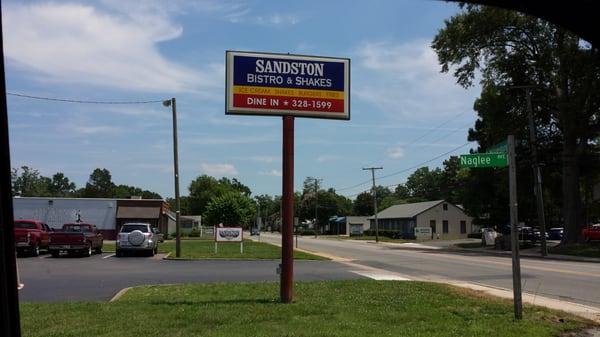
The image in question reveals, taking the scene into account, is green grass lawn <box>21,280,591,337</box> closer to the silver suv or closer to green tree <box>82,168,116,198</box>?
the silver suv

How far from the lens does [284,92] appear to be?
11.8m

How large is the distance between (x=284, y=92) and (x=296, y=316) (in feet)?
14.8

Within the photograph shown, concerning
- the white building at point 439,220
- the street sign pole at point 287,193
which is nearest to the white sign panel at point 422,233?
the white building at point 439,220

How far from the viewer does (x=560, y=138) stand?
44.6 m

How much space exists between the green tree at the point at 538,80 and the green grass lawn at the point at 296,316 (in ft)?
99.0

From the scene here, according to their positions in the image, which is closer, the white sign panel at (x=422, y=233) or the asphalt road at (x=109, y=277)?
the asphalt road at (x=109, y=277)

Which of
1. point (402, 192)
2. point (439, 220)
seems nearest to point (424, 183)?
point (402, 192)

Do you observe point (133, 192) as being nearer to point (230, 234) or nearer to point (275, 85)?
point (230, 234)

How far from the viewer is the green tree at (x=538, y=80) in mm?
38656

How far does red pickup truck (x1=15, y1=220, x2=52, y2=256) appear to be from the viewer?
28.1 metres

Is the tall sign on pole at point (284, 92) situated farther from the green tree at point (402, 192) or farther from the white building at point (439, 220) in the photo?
the green tree at point (402, 192)

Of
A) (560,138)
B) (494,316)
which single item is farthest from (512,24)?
(494,316)

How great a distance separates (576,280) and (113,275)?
1429 centimetres

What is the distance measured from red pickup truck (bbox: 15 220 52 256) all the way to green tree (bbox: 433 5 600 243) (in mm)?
28900
